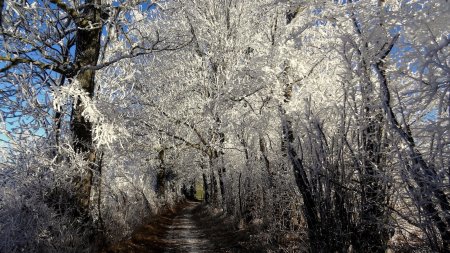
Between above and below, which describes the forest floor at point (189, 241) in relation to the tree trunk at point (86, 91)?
below

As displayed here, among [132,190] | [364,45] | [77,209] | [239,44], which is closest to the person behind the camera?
[364,45]

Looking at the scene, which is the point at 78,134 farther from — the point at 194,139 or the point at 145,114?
the point at 194,139

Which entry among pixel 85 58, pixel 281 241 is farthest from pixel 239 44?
pixel 281 241

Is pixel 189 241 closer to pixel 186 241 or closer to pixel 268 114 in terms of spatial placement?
pixel 186 241

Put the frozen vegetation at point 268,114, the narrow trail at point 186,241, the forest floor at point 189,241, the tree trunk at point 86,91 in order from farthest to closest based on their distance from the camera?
the narrow trail at point 186,241 → the forest floor at point 189,241 → the tree trunk at point 86,91 → the frozen vegetation at point 268,114

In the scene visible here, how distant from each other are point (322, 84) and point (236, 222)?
560cm

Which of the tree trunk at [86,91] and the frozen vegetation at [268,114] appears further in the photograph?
the tree trunk at [86,91]

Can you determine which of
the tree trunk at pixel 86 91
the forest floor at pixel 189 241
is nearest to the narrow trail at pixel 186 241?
the forest floor at pixel 189 241

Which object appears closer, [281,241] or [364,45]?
[364,45]

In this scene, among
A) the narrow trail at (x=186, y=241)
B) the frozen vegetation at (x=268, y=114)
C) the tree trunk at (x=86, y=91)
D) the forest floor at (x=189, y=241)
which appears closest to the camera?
the frozen vegetation at (x=268, y=114)

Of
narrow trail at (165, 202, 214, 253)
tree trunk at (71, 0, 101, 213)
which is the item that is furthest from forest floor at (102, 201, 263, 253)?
tree trunk at (71, 0, 101, 213)

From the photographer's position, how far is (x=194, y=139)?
16.6 m

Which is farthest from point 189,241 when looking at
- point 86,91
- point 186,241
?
point 86,91

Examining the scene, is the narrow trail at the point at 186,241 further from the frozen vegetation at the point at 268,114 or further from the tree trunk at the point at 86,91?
the tree trunk at the point at 86,91
